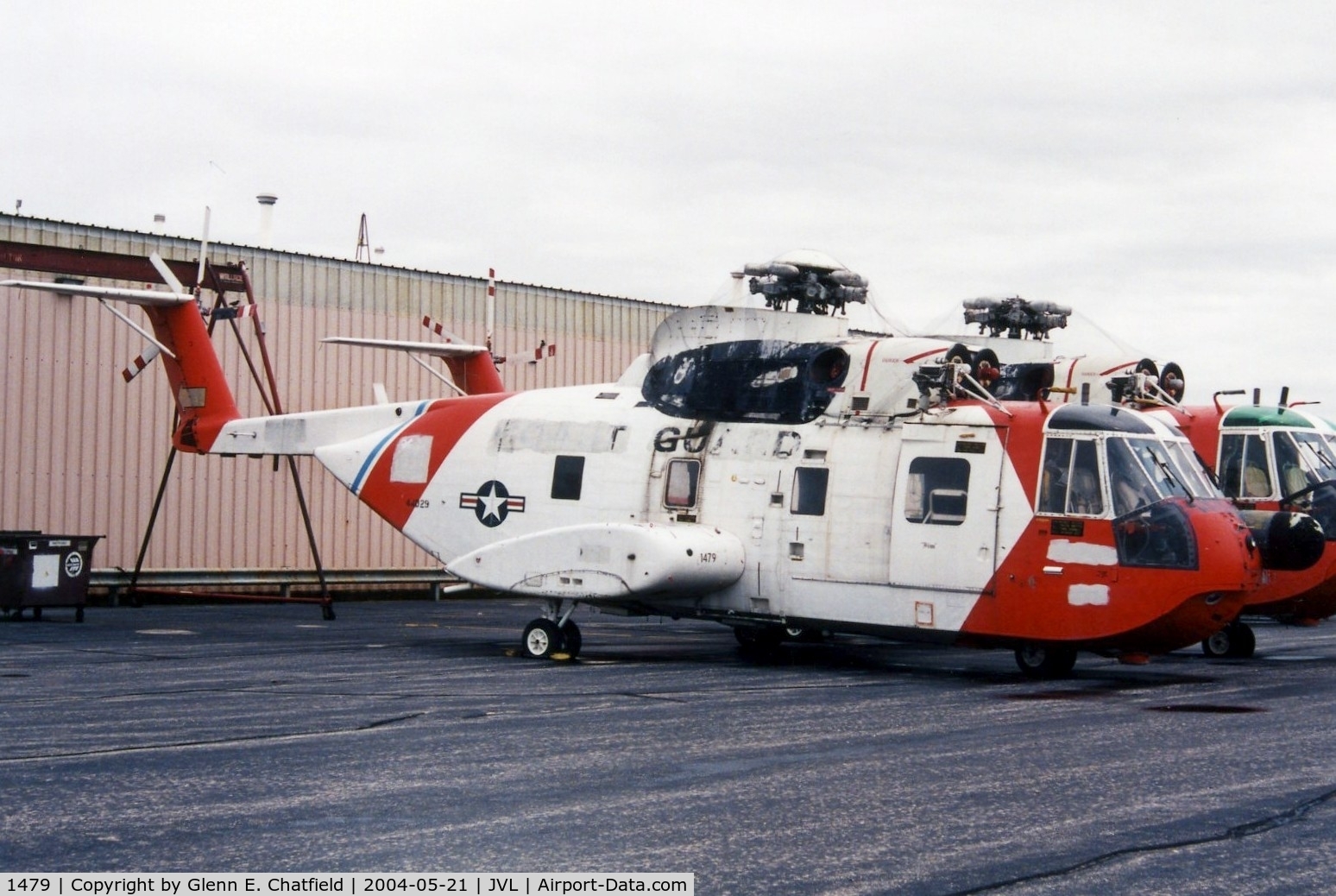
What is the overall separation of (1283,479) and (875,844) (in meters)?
13.6

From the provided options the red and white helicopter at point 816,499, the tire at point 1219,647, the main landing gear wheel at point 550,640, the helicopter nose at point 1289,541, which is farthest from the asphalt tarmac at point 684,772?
the tire at point 1219,647

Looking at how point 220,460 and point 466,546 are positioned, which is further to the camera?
point 220,460

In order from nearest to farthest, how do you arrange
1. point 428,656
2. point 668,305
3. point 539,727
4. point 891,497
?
1. point 539,727
2. point 891,497
3. point 428,656
4. point 668,305

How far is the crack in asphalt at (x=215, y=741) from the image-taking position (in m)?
9.65

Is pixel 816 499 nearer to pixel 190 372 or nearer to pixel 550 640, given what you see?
pixel 550 640

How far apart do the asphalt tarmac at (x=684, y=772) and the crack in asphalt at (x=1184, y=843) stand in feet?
0.07

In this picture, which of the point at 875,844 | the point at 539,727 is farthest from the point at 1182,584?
the point at 875,844

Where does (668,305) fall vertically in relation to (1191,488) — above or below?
above

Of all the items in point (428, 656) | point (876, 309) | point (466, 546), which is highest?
point (876, 309)

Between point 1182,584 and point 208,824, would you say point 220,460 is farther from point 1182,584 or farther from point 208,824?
point 208,824

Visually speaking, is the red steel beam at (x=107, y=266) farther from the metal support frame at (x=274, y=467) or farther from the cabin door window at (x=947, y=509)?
the cabin door window at (x=947, y=509)

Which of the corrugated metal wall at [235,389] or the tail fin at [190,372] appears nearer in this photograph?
the tail fin at [190,372]

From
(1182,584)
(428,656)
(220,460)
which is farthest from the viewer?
(220,460)

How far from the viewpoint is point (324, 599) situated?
83.9ft
